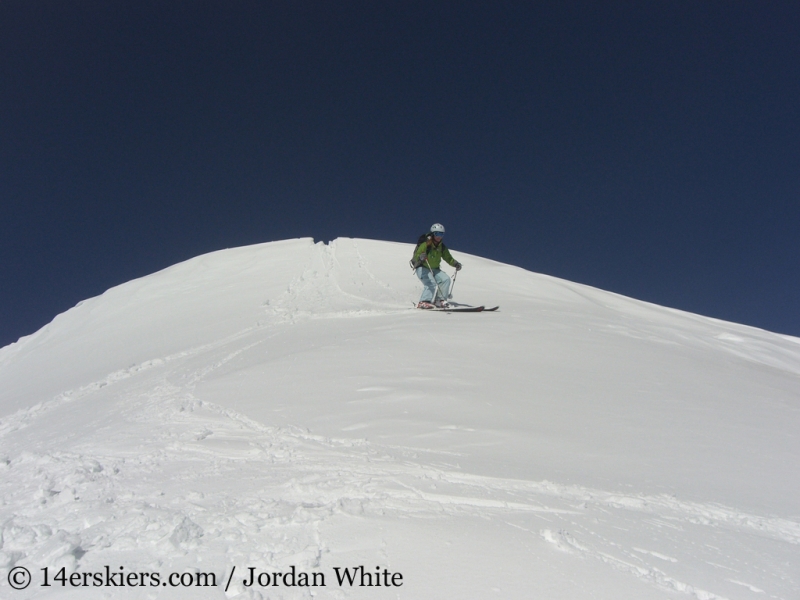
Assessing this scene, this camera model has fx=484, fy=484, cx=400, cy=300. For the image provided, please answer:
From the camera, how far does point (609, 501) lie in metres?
3.51

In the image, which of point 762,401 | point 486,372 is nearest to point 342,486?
point 486,372

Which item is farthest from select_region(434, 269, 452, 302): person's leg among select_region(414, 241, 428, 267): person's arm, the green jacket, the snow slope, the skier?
the snow slope

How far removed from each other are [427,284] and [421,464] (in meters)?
8.95

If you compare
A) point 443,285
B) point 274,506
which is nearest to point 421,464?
point 274,506

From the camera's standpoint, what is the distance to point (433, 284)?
12672 millimetres

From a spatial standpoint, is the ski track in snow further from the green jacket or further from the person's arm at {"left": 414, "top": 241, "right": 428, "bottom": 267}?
the green jacket

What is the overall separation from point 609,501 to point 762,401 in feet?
13.7

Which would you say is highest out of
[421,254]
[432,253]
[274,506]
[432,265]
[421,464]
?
[432,253]

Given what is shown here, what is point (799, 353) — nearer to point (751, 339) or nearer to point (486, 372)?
point (751, 339)

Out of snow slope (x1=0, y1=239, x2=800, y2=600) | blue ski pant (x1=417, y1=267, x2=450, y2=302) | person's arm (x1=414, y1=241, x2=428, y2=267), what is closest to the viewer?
snow slope (x1=0, y1=239, x2=800, y2=600)

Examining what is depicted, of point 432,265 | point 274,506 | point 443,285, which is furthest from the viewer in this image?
point 432,265

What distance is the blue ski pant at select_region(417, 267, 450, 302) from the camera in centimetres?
1240

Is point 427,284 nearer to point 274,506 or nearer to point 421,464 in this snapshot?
point 421,464

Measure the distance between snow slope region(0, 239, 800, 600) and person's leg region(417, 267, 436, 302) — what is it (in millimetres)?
2557
